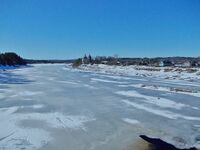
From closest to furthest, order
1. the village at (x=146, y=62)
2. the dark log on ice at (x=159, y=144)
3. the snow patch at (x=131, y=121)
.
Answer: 1. the dark log on ice at (x=159, y=144)
2. the snow patch at (x=131, y=121)
3. the village at (x=146, y=62)

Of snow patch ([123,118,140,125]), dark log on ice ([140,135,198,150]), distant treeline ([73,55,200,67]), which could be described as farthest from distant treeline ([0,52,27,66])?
dark log on ice ([140,135,198,150])

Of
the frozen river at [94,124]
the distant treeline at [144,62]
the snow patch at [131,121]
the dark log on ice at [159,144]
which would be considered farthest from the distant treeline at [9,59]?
the dark log on ice at [159,144]

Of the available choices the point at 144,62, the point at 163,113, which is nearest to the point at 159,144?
the point at 163,113

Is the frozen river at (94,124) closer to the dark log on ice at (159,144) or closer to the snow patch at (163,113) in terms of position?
the snow patch at (163,113)

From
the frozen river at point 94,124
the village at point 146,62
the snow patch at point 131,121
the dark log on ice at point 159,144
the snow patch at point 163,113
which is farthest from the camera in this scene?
the village at point 146,62

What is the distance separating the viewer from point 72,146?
25.0 ft

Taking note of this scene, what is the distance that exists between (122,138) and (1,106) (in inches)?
301

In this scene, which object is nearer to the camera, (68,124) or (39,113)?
(68,124)

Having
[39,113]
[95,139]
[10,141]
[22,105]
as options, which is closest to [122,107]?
[39,113]

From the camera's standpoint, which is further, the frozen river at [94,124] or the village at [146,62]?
the village at [146,62]

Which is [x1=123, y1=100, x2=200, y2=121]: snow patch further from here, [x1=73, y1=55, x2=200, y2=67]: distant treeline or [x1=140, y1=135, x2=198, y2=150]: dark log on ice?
[x1=73, y1=55, x2=200, y2=67]: distant treeline

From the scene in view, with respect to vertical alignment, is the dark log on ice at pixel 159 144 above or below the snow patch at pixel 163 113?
above

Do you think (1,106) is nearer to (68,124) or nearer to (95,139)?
(68,124)

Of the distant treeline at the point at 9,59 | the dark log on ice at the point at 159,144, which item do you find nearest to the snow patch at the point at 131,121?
the dark log on ice at the point at 159,144
